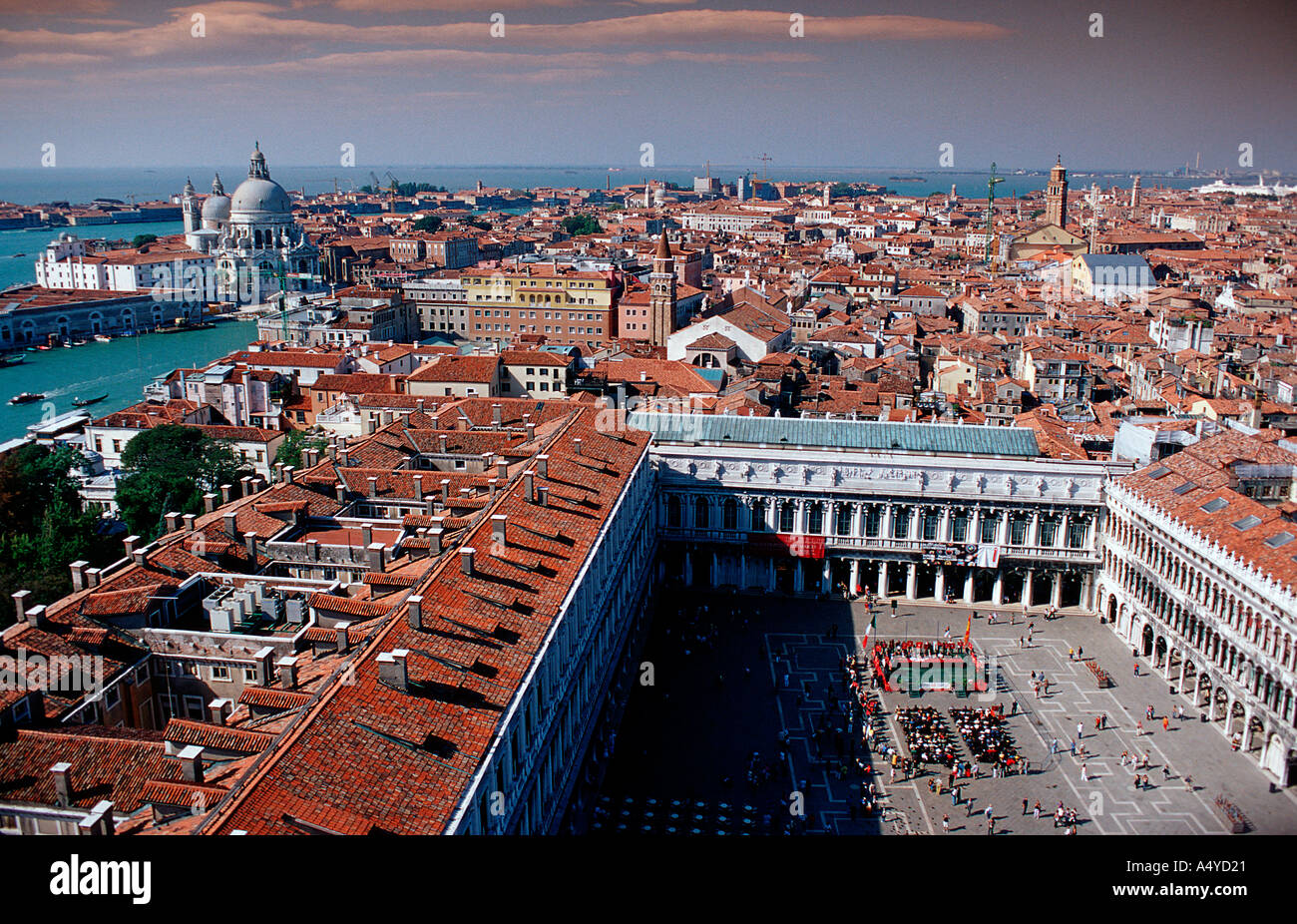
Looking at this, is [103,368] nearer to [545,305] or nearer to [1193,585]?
[545,305]

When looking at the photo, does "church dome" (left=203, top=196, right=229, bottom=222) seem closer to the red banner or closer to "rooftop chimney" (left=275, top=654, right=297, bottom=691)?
the red banner

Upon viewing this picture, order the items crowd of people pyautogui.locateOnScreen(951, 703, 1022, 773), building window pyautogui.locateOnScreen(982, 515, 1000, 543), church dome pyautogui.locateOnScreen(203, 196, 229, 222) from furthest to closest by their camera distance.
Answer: church dome pyautogui.locateOnScreen(203, 196, 229, 222), building window pyautogui.locateOnScreen(982, 515, 1000, 543), crowd of people pyautogui.locateOnScreen(951, 703, 1022, 773)

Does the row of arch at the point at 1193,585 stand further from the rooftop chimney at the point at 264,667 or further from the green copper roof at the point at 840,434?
the rooftop chimney at the point at 264,667

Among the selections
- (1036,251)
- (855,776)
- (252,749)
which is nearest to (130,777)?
(252,749)

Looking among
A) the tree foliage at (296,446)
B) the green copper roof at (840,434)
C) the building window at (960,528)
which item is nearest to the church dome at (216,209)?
the tree foliage at (296,446)

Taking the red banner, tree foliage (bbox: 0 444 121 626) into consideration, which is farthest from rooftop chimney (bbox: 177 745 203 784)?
the red banner
